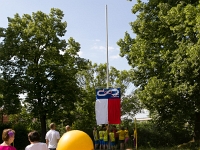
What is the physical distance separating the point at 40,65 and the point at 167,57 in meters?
10.6

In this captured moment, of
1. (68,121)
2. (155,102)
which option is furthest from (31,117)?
(155,102)

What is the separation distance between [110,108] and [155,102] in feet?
22.1

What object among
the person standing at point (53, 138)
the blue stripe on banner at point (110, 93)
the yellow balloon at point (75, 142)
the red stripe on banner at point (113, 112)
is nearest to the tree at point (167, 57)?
the blue stripe on banner at point (110, 93)

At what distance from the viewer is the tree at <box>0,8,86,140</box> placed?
90.2ft

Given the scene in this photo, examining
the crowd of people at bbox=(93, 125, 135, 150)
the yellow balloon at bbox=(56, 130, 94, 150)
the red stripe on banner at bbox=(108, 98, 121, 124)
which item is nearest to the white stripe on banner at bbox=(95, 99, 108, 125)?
the red stripe on banner at bbox=(108, 98, 121, 124)

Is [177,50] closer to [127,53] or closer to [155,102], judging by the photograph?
[155,102]

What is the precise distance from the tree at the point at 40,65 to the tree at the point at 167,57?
558cm

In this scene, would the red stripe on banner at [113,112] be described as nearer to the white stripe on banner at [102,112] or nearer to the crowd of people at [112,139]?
the white stripe on banner at [102,112]

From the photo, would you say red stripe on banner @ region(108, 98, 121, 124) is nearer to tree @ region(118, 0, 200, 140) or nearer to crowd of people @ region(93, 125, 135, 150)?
crowd of people @ region(93, 125, 135, 150)

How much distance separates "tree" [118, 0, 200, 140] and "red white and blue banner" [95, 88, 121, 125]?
5.69 m

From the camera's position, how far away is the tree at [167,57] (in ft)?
72.5

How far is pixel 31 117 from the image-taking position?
2855cm

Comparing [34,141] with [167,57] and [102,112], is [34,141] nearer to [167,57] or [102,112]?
[102,112]

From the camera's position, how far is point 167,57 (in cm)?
2394
